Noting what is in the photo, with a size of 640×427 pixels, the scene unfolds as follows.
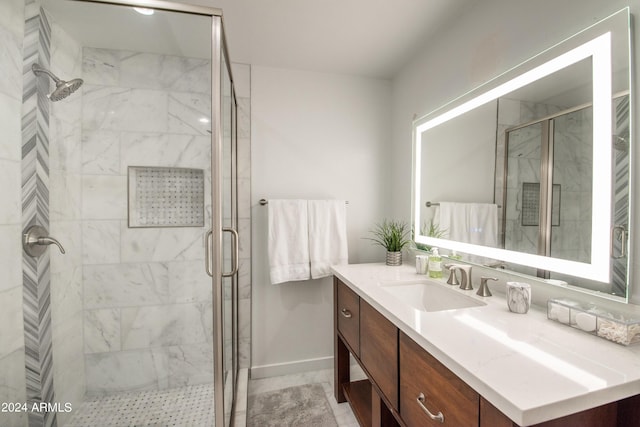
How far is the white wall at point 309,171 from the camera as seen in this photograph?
1939mm

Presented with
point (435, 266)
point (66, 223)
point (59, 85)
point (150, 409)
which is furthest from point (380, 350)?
point (59, 85)

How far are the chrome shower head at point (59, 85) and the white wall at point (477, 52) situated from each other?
6.14 ft

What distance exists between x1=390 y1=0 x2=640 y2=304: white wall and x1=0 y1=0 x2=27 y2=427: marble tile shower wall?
197cm

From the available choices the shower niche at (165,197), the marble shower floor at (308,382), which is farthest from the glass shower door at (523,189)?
the shower niche at (165,197)

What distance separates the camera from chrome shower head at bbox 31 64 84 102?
1.18 metres

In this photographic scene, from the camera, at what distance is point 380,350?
42.6 inches

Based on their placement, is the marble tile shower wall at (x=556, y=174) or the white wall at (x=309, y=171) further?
the white wall at (x=309, y=171)

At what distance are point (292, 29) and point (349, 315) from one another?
63.6 inches

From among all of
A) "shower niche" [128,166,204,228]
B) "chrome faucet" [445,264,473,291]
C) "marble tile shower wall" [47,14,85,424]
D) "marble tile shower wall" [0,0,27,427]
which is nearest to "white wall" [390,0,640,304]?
"chrome faucet" [445,264,473,291]

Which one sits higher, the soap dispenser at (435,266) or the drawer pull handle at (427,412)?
the soap dispenser at (435,266)

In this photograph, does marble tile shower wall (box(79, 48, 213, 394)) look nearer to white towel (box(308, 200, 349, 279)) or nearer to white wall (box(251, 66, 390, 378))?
white wall (box(251, 66, 390, 378))

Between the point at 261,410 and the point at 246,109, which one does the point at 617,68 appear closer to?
the point at 246,109

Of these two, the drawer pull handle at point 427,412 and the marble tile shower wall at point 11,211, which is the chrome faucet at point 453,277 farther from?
the marble tile shower wall at point 11,211

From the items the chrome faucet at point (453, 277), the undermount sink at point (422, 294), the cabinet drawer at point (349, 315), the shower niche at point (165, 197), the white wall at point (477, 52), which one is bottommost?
the cabinet drawer at point (349, 315)
